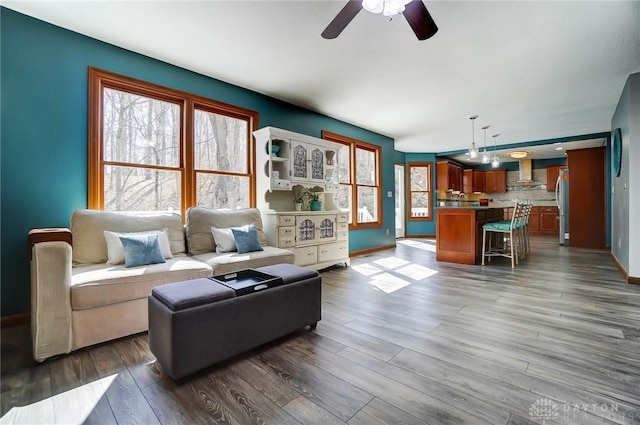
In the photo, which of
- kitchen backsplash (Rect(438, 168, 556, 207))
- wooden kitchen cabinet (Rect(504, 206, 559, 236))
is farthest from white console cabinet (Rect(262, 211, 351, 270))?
wooden kitchen cabinet (Rect(504, 206, 559, 236))

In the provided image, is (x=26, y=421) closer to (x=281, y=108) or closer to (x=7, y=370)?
(x=7, y=370)

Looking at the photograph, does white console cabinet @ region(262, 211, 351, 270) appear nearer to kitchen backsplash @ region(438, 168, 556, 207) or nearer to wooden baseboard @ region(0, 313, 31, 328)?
wooden baseboard @ region(0, 313, 31, 328)

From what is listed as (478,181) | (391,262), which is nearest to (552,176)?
(478,181)

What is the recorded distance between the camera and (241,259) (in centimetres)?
289

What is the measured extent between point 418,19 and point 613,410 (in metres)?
2.36

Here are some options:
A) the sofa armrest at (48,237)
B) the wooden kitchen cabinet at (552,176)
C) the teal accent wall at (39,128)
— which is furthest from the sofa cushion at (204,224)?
the wooden kitchen cabinet at (552,176)

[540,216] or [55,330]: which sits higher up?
Result: [540,216]

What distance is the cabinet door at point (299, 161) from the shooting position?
13.5 ft

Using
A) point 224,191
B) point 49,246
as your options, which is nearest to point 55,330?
point 49,246

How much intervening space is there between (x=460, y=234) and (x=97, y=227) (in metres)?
4.88

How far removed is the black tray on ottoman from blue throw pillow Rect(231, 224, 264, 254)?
0.86m

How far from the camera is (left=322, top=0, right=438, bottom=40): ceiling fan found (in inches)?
67.7

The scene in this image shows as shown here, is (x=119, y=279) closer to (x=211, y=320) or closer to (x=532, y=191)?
→ (x=211, y=320)

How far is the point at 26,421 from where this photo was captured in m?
1.35
